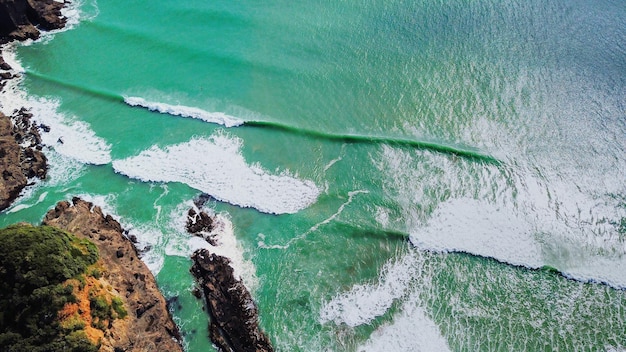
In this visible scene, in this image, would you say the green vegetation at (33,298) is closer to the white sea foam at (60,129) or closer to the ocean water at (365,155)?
the ocean water at (365,155)

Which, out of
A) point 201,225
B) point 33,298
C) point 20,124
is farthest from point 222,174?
point 20,124

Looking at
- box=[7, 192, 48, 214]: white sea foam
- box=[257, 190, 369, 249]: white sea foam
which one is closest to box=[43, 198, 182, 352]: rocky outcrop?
box=[7, 192, 48, 214]: white sea foam

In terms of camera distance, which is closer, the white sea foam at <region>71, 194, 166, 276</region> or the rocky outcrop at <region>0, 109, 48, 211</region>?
the white sea foam at <region>71, 194, 166, 276</region>

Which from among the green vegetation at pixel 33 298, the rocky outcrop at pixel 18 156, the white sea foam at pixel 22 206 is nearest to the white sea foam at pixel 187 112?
the rocky outcrop at pixel 18 156

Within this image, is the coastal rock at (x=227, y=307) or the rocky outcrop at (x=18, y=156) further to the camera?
the rocky outcrop at (x=18, y=156)

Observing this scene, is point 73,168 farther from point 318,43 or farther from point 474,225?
point 474,225

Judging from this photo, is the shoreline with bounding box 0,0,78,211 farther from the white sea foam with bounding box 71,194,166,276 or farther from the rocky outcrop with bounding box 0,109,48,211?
the white sea foam with bounding box 71,194,166,276
